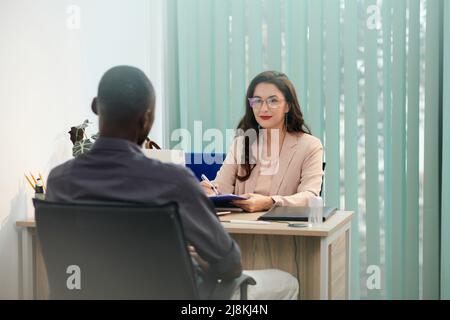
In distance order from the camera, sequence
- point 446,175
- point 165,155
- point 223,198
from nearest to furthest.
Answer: point 165,155 < point 223,198 < point 446,175

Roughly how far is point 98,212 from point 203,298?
430 millimetres

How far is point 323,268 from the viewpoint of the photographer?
2520mm

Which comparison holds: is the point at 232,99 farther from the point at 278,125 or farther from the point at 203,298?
the point at 203,298

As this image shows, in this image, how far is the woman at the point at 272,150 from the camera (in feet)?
11.1

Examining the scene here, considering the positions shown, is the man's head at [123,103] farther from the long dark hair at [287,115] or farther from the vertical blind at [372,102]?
the vertical blind at [372,102]

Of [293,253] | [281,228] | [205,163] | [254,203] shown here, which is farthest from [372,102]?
[281,228]

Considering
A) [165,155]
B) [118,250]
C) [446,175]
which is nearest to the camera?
[118,250]

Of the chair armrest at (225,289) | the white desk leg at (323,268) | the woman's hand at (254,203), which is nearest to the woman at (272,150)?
the woman's hand at (254,203)

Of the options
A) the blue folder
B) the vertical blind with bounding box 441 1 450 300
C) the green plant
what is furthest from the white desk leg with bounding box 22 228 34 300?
the vertical blind with bounding box 441 1 450 300

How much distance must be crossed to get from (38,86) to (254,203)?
1.19m

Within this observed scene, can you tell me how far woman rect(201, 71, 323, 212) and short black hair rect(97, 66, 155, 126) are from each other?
5.46ft

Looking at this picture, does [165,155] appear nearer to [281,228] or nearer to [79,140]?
[281,228]

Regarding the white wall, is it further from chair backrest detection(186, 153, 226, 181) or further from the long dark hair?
the long dark hair
